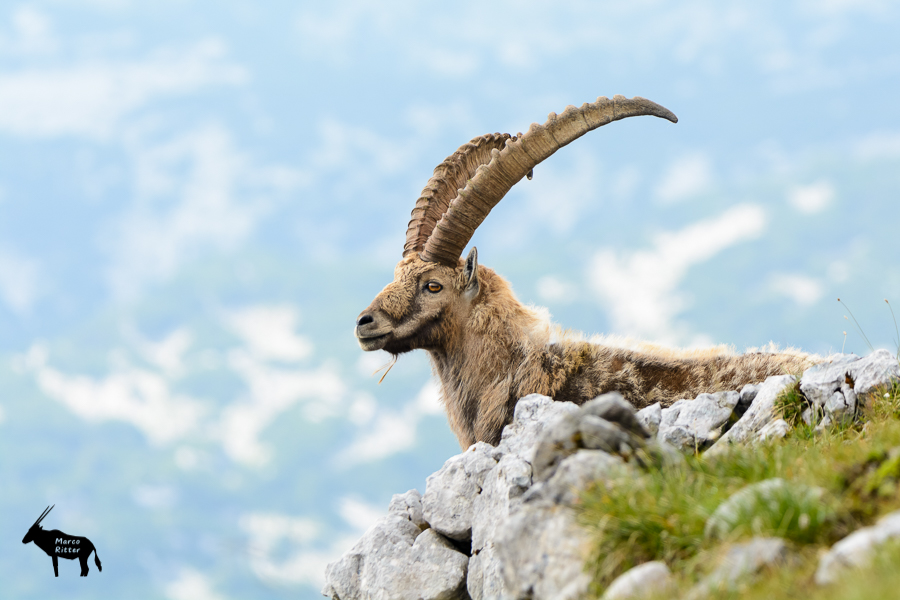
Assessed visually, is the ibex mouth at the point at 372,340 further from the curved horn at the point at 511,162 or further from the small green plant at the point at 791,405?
the small green plant at the point at 791,405

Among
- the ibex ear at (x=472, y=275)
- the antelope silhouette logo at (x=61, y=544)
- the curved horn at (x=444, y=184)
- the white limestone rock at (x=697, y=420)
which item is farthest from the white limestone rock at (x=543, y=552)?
the antelope silhouette logo at (x=61, y=544)

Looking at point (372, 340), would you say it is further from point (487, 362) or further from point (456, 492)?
point (456, 492)

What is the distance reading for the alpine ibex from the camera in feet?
32.0

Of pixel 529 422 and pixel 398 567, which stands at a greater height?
pixel 529 422

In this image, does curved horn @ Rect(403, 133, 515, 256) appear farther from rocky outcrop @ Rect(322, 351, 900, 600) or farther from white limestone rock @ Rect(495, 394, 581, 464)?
rocky outcrop @ Rect(322, 351, 900, 600)

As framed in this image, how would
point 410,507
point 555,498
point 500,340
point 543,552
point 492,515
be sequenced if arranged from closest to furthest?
1. point 543,552
2. point 555,498
3. point 492,515
4. point 410,507
5. point 500,340

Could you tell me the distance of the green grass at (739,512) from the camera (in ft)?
15.4

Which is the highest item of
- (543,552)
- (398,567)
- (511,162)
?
(511,162)

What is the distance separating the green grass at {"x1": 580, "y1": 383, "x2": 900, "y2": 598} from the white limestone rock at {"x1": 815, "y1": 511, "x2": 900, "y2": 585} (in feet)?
0.36

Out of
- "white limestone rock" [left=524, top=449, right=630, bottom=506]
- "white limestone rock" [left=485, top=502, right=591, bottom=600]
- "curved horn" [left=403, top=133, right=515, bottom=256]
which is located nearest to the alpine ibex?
"curved horn" [left=403, top=133, right=515, bottom=256]

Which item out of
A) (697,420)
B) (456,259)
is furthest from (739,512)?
(456,259)

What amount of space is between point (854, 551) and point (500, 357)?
611cm

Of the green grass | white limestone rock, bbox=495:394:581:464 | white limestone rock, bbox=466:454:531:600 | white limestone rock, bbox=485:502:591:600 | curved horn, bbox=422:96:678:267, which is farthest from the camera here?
curved horn, bbox=422:96:678:267

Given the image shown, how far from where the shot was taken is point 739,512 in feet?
15.6
